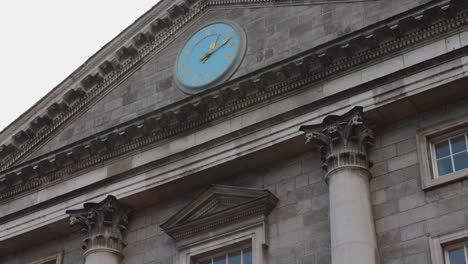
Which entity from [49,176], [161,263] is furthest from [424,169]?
[49,176]

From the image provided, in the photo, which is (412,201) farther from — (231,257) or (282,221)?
(231,257)

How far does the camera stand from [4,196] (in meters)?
30.3

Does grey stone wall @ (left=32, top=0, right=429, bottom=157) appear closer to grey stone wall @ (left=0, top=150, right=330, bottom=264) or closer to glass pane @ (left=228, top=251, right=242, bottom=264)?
grey stone wall @ (left=0, top=150, right=330, bottom=264)

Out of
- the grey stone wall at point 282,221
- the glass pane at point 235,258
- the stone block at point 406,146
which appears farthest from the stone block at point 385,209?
the glass pane at point 235,258

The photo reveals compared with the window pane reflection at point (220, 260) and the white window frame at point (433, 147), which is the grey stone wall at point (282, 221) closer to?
the window pane reflection at point (220, 260)

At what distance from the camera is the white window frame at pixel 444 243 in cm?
2175

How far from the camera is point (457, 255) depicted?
21844 millimetres

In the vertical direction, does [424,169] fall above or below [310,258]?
above

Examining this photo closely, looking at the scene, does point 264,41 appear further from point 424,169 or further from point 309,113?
point 424,169

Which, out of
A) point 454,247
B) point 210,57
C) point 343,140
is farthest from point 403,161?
point 210,57

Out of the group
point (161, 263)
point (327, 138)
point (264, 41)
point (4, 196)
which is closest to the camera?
point (327, 138)

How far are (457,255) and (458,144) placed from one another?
9.35ft

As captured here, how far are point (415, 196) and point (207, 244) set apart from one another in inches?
211

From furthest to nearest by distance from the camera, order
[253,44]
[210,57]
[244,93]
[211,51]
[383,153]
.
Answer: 1. [211,51]
2. [210,57]
3. [253,44]
4. [244,93]
5. [383,153]
